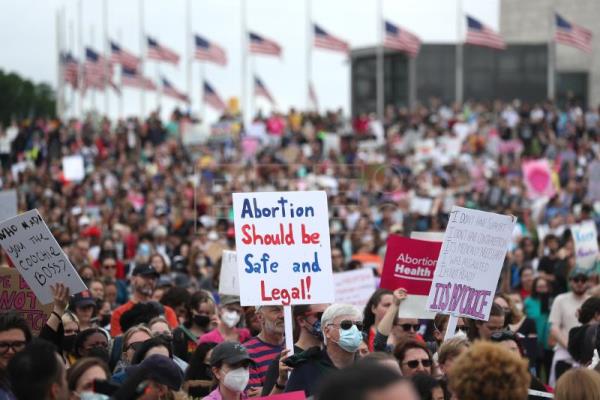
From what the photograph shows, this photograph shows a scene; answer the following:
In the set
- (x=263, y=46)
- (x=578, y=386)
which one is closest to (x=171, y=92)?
(x=263, y=46)

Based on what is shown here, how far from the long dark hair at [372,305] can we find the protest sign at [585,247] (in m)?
5.95

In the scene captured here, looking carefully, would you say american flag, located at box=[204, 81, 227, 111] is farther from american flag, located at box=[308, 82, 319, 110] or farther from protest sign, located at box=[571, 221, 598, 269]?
protest sign, located at box=[571, 221, 598, 269]

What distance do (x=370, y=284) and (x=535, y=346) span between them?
165cm

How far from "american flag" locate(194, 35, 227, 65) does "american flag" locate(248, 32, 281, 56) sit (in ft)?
5.17

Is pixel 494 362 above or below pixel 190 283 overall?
above

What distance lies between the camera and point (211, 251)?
66.9ft

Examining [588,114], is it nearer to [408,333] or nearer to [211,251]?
[211,251]

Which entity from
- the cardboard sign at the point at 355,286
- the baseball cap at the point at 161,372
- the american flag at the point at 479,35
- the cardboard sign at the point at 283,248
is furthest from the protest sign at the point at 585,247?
the american flag at the point at 479,35

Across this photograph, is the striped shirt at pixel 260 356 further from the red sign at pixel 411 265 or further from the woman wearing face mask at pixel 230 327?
the woman wearing face mask at pixel 230 327

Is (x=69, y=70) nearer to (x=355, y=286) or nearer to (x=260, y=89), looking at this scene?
(x=260, y=89)

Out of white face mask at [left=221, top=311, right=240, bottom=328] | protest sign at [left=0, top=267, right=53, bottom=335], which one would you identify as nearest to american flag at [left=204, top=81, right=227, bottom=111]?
white face mask at [left=221, top=311, right=240, bottom=328]

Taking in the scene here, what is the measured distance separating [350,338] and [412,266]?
2.43 m

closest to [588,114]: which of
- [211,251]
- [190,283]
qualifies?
[211,251]

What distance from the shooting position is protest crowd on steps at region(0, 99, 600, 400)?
23.8 ft
